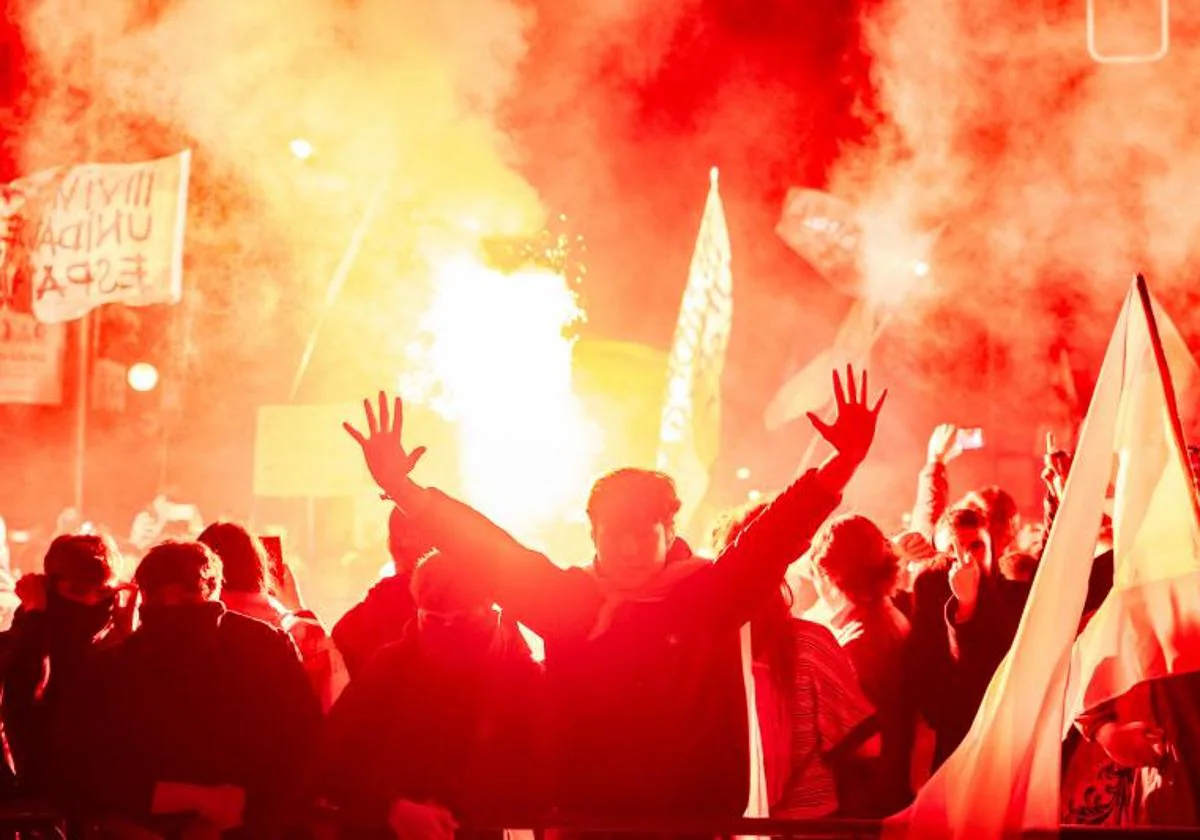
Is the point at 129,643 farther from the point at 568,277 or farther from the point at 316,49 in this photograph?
the point at 568,277

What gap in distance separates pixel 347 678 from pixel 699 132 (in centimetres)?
1735

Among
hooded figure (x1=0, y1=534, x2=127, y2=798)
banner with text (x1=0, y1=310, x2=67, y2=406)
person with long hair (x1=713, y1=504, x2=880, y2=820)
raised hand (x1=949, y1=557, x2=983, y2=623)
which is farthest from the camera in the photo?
banner with text (x1=0, y1=310, x2=67, y2=406)

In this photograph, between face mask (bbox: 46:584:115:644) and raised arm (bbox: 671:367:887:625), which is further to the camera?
face mask (bbox: 46:584:115:644)

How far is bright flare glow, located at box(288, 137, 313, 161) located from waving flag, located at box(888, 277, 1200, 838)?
1161cm

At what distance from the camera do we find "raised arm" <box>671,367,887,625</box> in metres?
2.96

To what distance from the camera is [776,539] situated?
2.99 meters

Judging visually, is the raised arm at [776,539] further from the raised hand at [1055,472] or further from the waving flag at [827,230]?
the waving flag at [827,230]

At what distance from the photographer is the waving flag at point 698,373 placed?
37.7 ft

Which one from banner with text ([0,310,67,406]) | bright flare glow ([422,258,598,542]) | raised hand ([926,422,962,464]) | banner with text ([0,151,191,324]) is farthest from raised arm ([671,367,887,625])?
bright flare glow ([422,258,598,542])

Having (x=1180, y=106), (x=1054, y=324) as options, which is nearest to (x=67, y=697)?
(x=1180, y=106)

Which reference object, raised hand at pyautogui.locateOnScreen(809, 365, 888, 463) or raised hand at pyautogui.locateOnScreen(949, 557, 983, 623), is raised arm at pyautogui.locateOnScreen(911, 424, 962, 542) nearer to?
raised hand at pyautogui.locateOnScreen(949, 557, 983, 623)

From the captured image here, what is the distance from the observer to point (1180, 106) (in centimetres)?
1020

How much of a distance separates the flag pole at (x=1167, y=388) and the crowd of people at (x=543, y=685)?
1.44 ft

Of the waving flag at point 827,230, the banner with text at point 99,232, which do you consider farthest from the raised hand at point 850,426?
the waving flag at point 827,230
